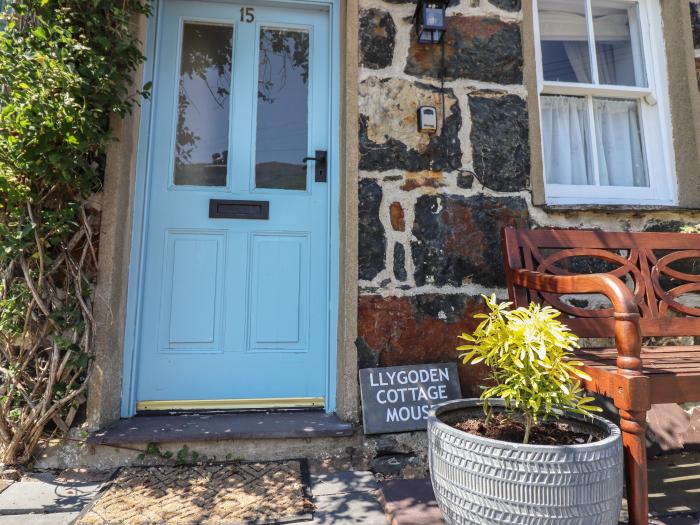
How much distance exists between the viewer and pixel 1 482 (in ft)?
5.69

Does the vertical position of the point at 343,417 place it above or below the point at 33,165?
below

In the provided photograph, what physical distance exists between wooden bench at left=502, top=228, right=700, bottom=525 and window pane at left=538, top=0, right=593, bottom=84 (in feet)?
4.06

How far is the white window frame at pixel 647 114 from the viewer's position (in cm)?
258

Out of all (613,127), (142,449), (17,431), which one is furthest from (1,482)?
(613,127)

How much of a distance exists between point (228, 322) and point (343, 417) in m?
0.80

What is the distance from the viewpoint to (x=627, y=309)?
4.27 feet

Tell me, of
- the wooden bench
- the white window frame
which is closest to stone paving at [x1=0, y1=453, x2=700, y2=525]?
the wooden bench

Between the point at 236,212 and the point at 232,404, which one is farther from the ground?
the point at 236,212

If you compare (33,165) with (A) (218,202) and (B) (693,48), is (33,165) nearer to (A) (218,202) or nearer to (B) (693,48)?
(A) (218,202)

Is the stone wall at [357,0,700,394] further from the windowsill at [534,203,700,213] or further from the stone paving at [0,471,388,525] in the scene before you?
the stone paving at [0,471,388,525]

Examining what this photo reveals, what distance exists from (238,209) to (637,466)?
2.07 meters

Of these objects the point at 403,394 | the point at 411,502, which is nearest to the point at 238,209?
the point at 403,394

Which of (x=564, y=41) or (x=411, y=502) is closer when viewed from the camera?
(x=411, y=502)

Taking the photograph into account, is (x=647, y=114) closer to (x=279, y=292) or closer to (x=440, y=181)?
(x=440, y=181)
